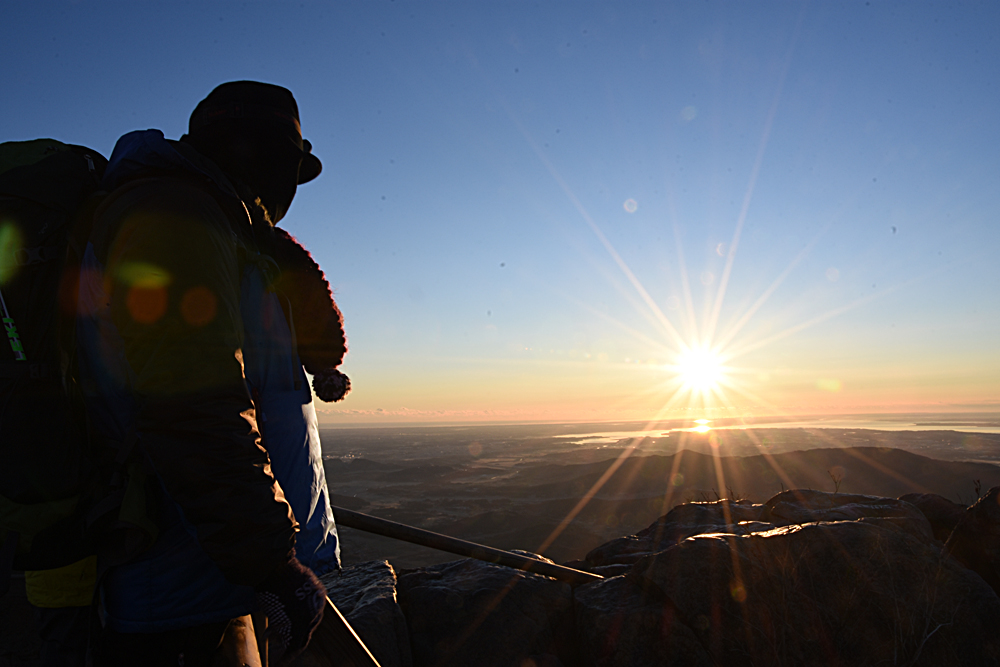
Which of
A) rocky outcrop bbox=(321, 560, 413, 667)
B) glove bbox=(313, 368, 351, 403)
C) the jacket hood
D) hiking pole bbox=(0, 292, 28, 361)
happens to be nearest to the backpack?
hiking pole bbox=(0, 292, 28, 361)

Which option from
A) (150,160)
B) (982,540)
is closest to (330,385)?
(150,160)

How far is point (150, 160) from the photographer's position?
3.83 ft

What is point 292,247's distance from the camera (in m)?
1.73

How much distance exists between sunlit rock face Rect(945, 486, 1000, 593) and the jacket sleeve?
18.2 feet

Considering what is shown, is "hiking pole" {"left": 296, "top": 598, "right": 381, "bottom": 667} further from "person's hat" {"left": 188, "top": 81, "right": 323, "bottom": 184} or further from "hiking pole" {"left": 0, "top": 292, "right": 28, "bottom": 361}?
"person's hat" {"left": 188, "top": 81, "right": 323, "bottom": 184}

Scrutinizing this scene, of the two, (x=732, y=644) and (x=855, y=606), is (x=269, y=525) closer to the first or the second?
(x=732, y=644)

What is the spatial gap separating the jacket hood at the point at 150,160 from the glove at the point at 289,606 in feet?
3.22

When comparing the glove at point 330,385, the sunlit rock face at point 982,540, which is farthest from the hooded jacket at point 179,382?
A: the sunlit rock face at point 982,540

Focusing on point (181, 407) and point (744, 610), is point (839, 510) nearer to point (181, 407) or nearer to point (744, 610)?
point (744, 610)

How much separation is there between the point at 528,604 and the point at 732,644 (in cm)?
141

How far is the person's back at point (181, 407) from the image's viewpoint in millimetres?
1024

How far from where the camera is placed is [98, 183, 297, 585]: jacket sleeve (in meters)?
1.02

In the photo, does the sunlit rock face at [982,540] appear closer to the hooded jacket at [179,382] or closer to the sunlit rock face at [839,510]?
the sunlit rock face at [839,510]

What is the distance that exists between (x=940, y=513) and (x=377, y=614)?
20.3 ft
